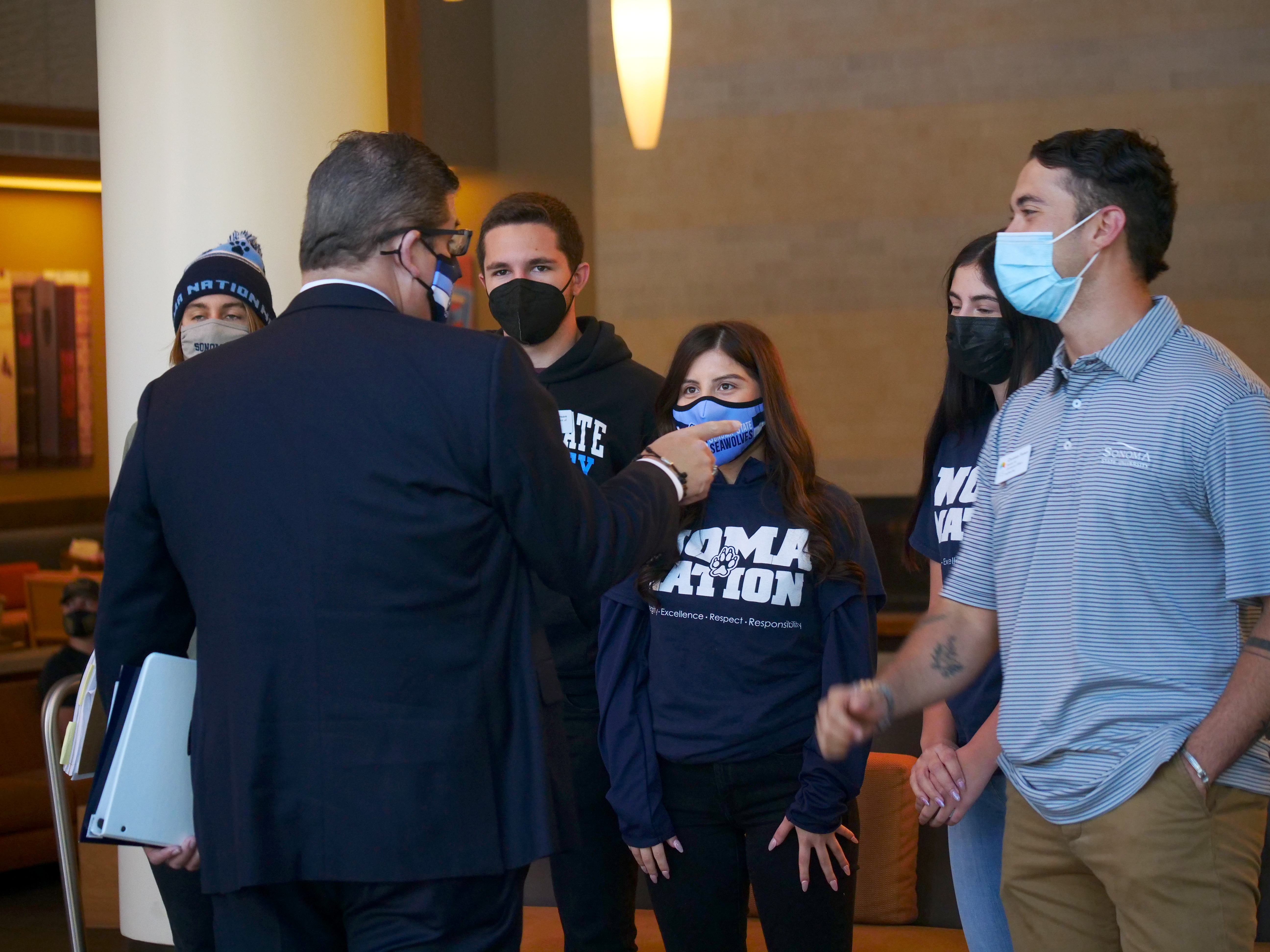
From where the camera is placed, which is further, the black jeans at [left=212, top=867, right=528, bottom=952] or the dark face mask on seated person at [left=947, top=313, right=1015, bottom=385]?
the dark face mask on seated person at [left=947, top=313, right=1015, bottom=385]

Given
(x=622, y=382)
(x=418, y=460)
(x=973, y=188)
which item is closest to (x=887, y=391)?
(x=973, y=188)

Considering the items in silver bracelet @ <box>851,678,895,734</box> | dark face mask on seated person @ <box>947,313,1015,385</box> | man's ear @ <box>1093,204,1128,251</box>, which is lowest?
silver bracelet @ <box>851,678,895,734</box>

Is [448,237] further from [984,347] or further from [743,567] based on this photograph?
[984,347]

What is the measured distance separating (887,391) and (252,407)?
4538 mm

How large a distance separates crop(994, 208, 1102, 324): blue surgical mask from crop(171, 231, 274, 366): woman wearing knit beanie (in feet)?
4.45

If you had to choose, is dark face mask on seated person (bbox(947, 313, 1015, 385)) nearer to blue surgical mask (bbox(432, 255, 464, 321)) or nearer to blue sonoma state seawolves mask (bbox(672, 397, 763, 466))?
blue sonoma state seawolves mask (bbox(672, 397, 763, 466))

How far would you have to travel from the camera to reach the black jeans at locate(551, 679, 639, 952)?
8.36 ft

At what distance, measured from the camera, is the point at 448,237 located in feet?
5.90

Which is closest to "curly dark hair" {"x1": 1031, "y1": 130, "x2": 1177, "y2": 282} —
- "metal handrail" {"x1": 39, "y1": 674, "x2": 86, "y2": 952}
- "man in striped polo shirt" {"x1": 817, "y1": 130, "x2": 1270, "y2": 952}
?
"man in striped polo shirt" {"x1": 817, "y1": 130, "x2": 1270, "y2": 952}

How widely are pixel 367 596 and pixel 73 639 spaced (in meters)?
4.25

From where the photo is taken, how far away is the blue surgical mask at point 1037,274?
6.10 ft

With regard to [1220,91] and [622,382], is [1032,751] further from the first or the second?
[1220,91]

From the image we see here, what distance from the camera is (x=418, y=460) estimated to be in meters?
1.59

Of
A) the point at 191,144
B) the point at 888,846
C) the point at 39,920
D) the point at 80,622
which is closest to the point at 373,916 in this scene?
the point at 888,846
